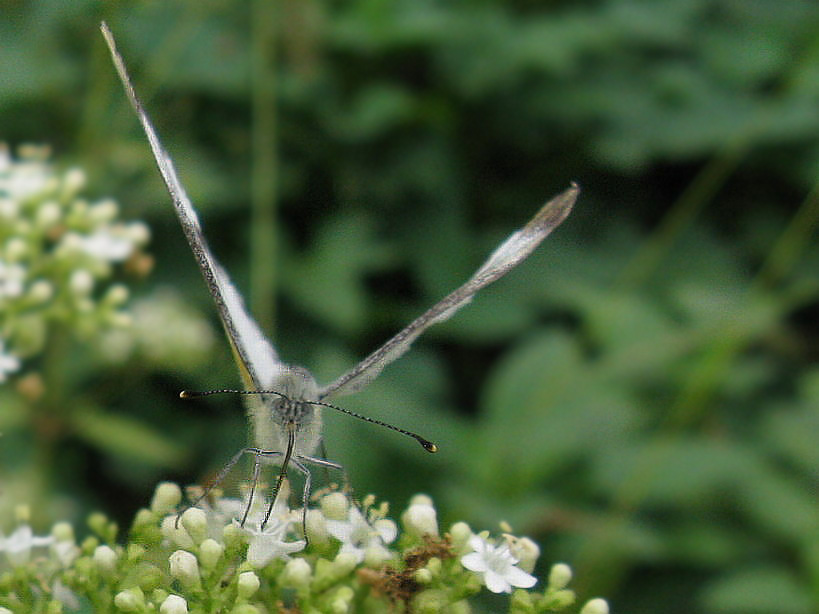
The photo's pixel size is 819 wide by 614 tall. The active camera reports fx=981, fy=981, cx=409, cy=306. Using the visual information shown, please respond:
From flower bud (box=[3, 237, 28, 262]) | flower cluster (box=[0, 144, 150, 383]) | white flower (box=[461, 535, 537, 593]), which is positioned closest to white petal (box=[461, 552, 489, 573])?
white flower (box=[461, 535, 537, 593])

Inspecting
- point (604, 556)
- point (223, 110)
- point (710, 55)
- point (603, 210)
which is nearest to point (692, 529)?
point (604, 556)

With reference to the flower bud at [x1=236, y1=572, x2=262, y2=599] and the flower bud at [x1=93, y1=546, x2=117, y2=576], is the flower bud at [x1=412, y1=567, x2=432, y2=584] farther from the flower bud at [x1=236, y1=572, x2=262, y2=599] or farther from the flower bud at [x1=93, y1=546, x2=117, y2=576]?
the flower bud at [x1=93, y1=546, x2=117, y2=576]

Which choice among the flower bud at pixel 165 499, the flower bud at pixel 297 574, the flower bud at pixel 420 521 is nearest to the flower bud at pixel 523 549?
the flower bud at pixel 420 521

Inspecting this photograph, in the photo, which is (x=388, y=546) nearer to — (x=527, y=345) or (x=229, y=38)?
(x=527, y=345)

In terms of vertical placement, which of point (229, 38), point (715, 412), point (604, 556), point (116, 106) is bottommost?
point (604, 556)

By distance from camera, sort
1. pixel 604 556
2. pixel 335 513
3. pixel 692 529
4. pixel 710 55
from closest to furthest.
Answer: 1. pixel 335 513
2. pixel 604 556
3. pixel 692 529
4. pixel 710 55

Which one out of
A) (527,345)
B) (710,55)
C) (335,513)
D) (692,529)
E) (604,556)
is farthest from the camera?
(710,55)

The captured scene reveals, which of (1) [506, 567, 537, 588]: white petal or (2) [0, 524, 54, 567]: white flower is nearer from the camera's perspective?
(1) [506, 567, 537, 588]: white petal
